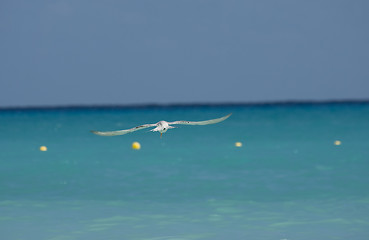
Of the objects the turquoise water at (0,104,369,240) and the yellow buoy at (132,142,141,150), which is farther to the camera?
the yellow buoy at (132,142,141,150)

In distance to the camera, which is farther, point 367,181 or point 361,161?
point 361,161

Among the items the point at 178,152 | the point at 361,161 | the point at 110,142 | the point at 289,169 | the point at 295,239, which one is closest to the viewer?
the point at 295,239

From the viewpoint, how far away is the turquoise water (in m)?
13.7

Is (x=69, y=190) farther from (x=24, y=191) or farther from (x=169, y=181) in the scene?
(x=169, y=181)

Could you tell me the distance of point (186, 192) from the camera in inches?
718

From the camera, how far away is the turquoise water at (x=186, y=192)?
541 inches

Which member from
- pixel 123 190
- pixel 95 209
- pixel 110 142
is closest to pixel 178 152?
pixel 110 142

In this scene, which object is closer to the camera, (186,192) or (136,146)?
(186,192)

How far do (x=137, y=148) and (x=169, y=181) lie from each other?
1148 cm

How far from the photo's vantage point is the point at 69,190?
747 inches

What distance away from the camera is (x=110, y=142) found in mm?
36156

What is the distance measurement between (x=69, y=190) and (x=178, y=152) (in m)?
11.8

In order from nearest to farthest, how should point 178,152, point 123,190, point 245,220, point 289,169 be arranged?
point 245,220
point 123,190
point 289,169
point 178,152

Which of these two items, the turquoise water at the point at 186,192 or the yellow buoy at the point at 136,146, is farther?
the yellow buoy at the point at 136,146
